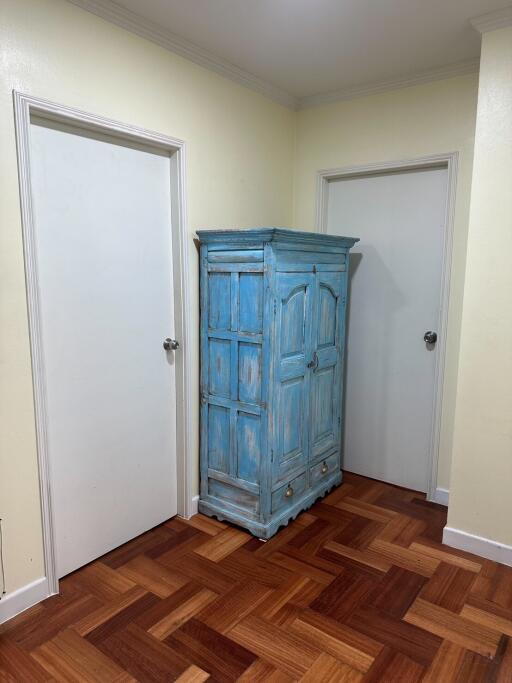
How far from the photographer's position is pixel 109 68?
2.10 meters

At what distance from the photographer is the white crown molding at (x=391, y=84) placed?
8.41 feet

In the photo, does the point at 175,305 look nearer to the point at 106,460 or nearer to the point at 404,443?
the point at 106,460

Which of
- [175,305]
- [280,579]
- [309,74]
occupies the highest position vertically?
[309,74]

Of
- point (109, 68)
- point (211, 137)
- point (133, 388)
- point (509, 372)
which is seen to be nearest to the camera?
point (109, 68)

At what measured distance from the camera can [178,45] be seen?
2354 millimetres

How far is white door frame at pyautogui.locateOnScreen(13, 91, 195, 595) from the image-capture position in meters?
1.84

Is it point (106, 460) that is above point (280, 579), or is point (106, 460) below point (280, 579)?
above

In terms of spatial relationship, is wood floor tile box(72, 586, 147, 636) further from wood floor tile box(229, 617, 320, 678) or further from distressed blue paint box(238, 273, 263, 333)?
distressed blue paint box(238, 273, 263, 333)

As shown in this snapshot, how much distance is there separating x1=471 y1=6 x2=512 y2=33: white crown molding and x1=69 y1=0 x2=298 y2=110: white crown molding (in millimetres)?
1159

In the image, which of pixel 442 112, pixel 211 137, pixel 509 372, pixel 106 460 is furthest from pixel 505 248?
pixel 106 460

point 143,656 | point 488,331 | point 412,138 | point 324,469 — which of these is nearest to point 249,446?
point 324,469

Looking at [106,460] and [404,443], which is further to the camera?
[404,443]

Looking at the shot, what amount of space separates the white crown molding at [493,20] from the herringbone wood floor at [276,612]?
2390mm

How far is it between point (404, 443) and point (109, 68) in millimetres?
2547
